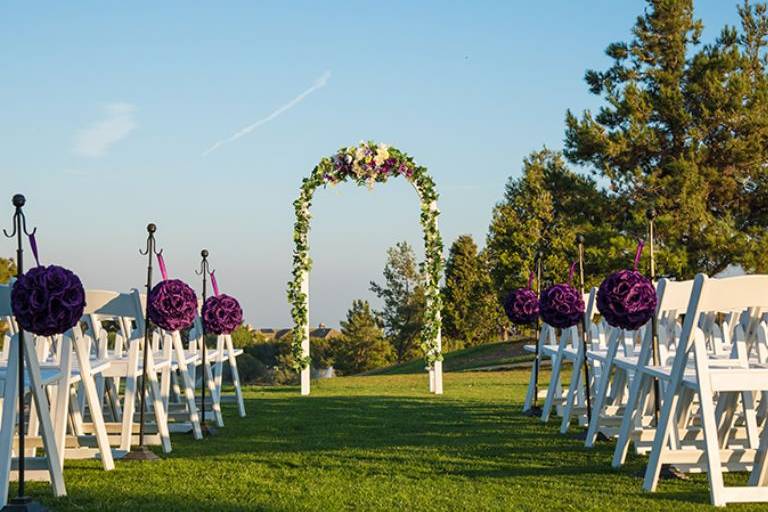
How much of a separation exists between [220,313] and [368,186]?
22.4 ft

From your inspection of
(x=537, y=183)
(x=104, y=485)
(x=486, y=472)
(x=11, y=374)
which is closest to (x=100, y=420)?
(x=104, y=485)

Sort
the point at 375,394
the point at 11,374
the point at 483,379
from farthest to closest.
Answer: the point at 483,379 < the point at 375,394 < the point at 11,374

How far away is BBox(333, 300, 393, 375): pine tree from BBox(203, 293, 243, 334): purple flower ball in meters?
46.4

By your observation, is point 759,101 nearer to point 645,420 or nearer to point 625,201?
point 625,201

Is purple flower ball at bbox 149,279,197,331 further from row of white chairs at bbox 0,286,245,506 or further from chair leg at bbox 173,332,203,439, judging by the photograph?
chair leg at bbox 173,332,203,439

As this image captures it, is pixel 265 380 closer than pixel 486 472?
No

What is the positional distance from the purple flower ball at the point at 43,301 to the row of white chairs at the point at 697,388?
3365 millimetres

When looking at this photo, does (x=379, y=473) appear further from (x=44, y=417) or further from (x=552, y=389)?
(x=552, y=389)

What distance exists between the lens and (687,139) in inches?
1122

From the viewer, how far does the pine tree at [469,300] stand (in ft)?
165

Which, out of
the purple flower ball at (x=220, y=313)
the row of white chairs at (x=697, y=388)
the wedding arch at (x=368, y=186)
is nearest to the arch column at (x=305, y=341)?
the wedding arch at (x=368, y=186)

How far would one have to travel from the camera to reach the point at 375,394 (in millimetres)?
14938

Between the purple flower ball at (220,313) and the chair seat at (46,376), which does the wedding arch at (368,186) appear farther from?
the chair seat at (46,376)

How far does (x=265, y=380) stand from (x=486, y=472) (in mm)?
16658
